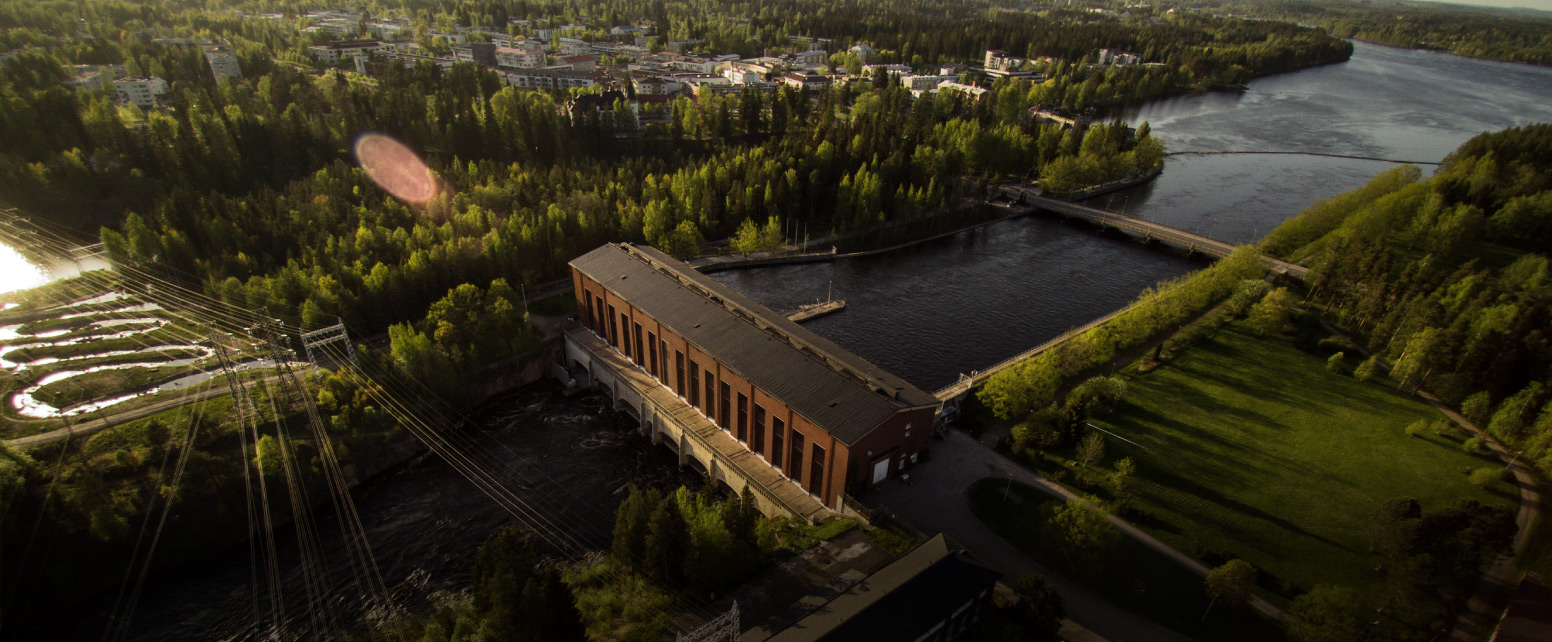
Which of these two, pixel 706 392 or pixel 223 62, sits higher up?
pixel 223 62

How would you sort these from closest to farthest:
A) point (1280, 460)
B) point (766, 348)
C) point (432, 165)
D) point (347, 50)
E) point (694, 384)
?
point (766, 348) < point (1280, 460) < point (694, 384) < point (432, 165) < point (347, 50)

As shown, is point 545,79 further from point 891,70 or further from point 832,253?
point 891,70

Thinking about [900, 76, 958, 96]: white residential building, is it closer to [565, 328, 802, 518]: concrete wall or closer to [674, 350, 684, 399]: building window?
[565, 328, 802, 518]: concrete wall

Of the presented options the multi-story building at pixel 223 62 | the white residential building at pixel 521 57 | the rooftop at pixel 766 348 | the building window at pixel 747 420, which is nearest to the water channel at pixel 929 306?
the building window at pixel 747 420

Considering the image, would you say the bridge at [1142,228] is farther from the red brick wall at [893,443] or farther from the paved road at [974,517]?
the red brick wall at [893,443]

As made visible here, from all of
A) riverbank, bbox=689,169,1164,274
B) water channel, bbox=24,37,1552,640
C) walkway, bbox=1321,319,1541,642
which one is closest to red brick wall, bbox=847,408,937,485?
water channel, bbox=24,37,1552,640

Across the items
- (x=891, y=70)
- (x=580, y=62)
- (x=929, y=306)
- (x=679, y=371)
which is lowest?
(x=929, y=306)

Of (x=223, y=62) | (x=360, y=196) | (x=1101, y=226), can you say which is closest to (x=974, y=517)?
(x=1101, y=226)
